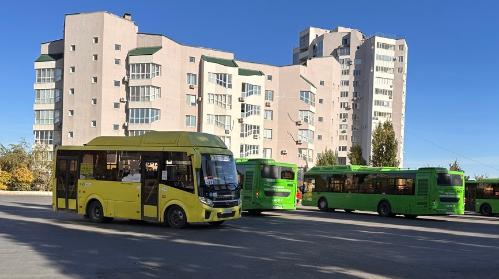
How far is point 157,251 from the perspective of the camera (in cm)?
1248

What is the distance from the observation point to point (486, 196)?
3772cm

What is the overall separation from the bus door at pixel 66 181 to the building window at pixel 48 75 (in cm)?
5421

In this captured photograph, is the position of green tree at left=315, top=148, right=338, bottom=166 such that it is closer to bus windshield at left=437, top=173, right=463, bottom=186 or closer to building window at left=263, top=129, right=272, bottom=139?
building window at left=263, top=129, right=272, bottom=139

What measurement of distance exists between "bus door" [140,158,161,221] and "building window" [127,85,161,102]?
48.9 m

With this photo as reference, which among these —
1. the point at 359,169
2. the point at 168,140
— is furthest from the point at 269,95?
the point at 168,140

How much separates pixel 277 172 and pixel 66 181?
439 inches

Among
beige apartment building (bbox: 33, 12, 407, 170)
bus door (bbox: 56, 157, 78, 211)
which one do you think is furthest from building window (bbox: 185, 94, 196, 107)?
bus door (bbox: 56, 157, 78, 211)

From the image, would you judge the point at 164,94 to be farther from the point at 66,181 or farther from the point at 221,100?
the point at 66,181

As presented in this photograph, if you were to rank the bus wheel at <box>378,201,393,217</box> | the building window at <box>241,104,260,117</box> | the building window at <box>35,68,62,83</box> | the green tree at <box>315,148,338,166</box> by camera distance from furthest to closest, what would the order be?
1. the green tree at <box>315,148,338,166</box>
2. the building window at <box>241,104,260,117</box>
3. the building window at <box>35,68,62,83</box>
4. the bus wheel at <box>378,201,393,217</box>

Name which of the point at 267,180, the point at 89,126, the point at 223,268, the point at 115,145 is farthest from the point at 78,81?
the point at 223,268

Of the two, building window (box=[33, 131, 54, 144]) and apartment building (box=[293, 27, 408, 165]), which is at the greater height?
apartment building (box=[293, 27, 408, 165])

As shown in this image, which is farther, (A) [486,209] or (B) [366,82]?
(B) [366,82]

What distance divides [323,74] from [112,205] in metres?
73.0

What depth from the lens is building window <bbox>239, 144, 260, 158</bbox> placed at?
73062 mm
